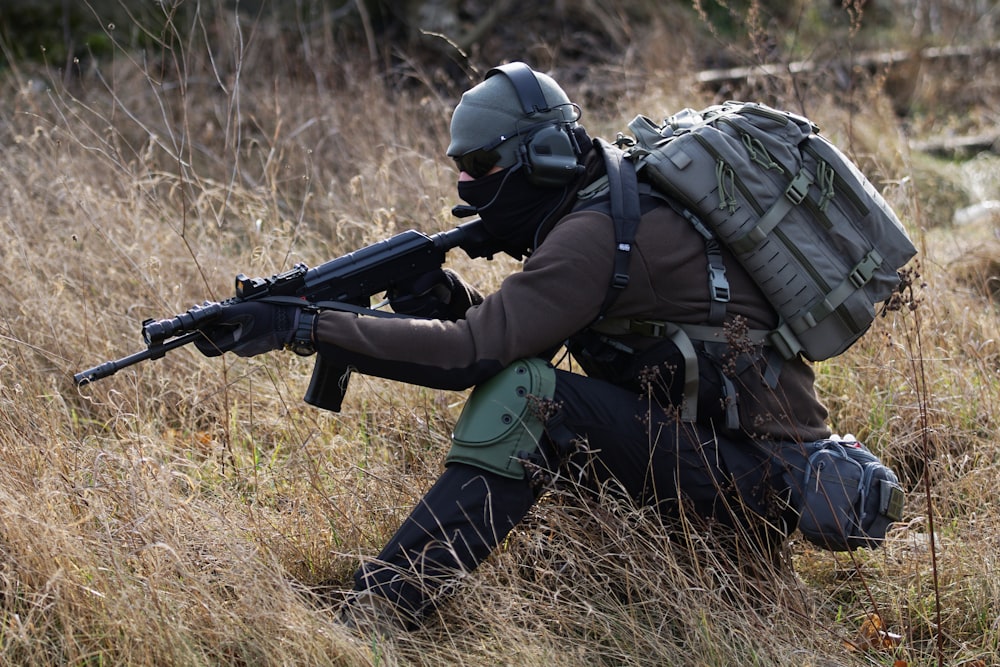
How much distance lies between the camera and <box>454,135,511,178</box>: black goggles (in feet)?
9.20

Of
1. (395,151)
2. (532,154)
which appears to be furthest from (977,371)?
(395,151)

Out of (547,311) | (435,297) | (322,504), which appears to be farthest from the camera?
(435,297)

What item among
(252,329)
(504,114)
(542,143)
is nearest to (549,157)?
(542,143)

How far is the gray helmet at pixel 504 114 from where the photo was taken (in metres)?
2.80

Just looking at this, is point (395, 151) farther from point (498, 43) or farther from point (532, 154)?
point (498, 43)

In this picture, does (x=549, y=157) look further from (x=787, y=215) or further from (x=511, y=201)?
(x=787, y=215)

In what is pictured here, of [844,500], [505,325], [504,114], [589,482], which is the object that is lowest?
[589,482]

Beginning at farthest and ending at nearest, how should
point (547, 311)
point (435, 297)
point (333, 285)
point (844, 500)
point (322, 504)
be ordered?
1. point (435, 297)
2. point (322, 504)
3. point (333, 285)
4. point (844, 500)
5. point (547, 311)

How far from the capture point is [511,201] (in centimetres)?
288

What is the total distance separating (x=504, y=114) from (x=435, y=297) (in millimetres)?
663

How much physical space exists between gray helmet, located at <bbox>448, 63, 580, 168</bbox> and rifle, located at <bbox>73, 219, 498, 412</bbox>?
1.00 feet

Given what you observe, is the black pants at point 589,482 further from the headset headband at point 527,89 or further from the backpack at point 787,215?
the headset headband at point 527,89

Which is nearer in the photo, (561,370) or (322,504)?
(561,370)

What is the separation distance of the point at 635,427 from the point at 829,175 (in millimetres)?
849
